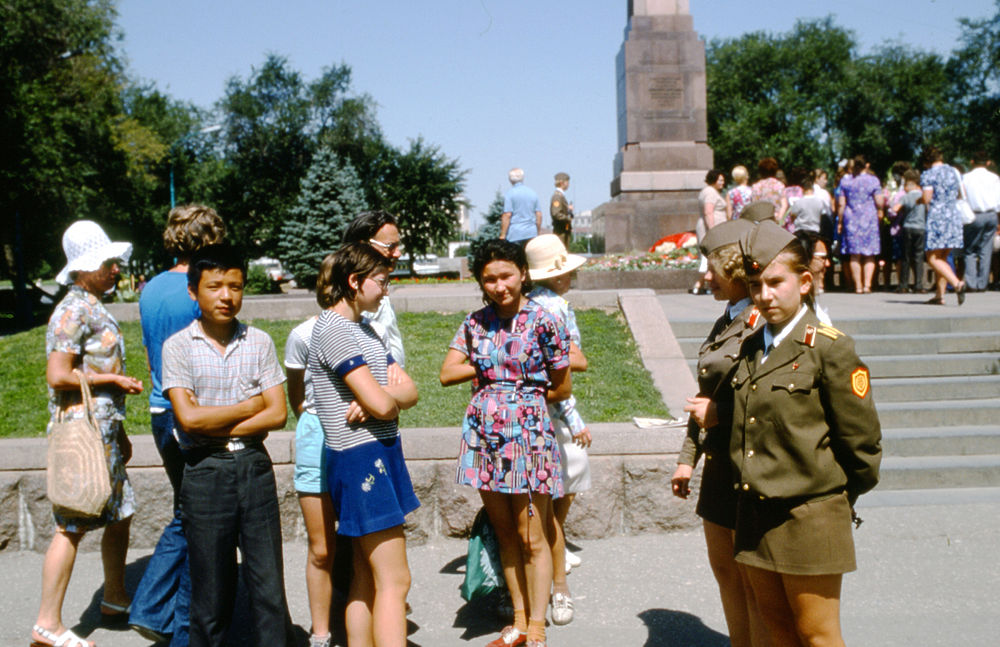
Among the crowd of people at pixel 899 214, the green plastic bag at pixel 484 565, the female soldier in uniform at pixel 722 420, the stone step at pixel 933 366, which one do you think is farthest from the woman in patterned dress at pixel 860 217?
the female soldier in uniform at pixel 722 420

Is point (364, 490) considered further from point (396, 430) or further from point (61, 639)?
point (61, 639)

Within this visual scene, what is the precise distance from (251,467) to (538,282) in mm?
1817

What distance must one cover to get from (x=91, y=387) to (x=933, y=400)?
6451mm

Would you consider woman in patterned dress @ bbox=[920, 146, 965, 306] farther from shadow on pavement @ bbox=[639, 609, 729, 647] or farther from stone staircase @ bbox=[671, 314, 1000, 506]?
shadow on pavement @ bbox=[639, 609, 729, 647]

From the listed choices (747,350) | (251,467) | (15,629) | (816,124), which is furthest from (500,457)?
(816,124)

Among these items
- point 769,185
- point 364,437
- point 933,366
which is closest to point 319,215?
point 769,185

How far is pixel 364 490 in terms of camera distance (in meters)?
3.65

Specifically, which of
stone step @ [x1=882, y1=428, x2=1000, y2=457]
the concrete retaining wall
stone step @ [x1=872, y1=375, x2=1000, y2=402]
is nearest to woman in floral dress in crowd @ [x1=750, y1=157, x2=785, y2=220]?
stone step @ [x1=872, y1=375, x2=1000, y2=402]

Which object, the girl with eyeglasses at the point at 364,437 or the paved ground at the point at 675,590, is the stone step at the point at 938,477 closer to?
the paved ground at the point at 675,590

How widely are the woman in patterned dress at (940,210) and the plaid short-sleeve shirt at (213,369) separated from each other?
30.7 feet

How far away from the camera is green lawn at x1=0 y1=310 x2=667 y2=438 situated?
A: 6855 millimetres

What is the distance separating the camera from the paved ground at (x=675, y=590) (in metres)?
4.38

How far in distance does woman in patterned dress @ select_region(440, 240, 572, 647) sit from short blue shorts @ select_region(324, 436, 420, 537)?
59cm

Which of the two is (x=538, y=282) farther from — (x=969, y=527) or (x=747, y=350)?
(x=969, y=527)
